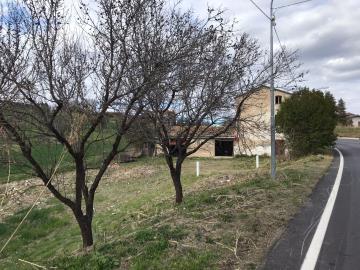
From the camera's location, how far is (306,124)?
32.7m

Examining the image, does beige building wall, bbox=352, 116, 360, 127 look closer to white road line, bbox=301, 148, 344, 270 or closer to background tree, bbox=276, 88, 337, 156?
background tree, bbox=276, 88, 337, 156

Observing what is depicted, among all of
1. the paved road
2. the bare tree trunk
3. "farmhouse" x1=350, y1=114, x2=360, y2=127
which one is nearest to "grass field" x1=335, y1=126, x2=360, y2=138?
"farmhouse" x1=350, y1=114, x2=360, y2=127

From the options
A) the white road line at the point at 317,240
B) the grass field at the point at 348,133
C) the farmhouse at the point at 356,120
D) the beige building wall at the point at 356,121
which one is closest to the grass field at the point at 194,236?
the white road line at the point at 317,240

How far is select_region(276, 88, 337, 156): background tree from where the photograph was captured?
104 ft

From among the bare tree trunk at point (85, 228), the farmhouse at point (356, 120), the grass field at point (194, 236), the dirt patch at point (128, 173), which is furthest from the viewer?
the farmhouse at point (356, 120)

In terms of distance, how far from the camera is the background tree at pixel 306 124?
31.8 meters

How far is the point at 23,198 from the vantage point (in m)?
23.0

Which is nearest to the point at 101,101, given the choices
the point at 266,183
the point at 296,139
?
the point at 266,183

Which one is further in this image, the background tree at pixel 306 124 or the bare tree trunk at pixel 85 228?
the background tree at pixel 306 124

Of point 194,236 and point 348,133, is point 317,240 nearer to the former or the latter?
point 194,236

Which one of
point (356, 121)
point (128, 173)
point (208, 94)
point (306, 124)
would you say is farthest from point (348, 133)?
point (208, 94)

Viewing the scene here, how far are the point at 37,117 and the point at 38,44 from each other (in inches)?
50.9

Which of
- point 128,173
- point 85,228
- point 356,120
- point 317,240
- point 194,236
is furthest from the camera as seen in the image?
point 356,120

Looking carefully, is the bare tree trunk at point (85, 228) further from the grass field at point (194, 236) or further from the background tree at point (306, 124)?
the background tree at point (306, 124)
